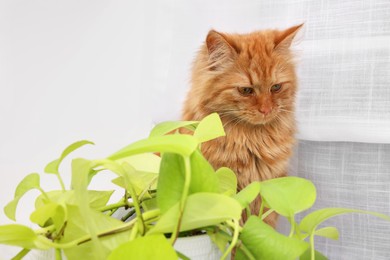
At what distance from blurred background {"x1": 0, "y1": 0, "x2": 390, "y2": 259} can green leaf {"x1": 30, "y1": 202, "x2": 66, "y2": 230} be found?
1.74 feet

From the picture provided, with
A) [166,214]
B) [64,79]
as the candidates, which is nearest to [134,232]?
[166,214]

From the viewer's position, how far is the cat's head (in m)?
0.94

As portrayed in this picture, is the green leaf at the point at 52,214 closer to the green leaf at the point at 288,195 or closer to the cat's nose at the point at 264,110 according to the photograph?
the green leaf at the point at 288,195

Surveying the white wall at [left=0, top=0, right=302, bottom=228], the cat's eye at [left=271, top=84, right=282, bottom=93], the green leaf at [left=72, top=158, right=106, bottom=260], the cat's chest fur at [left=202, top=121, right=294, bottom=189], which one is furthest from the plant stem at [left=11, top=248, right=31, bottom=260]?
the white wall at [left=0, top=0, right=302, bottom=228]

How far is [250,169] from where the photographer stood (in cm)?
97

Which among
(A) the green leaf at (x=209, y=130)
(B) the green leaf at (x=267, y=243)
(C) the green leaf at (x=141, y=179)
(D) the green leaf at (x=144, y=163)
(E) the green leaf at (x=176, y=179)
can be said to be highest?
(A) the green leaf at (x=209, y=130)

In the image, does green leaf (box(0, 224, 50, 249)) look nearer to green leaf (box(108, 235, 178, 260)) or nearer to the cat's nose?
green leaf (box(108, 235, 178, 260))

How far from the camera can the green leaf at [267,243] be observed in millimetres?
496

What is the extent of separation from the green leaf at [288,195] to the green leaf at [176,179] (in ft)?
0.27

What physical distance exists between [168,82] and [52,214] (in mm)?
810

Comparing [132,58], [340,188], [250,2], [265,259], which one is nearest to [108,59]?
[132,58]

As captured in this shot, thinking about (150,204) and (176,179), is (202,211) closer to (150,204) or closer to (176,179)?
(176,179)

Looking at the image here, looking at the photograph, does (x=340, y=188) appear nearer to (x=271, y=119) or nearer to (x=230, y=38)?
(x=271, y=119)

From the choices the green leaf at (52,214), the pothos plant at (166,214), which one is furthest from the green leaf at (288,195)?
the green leaf at (52,214)
